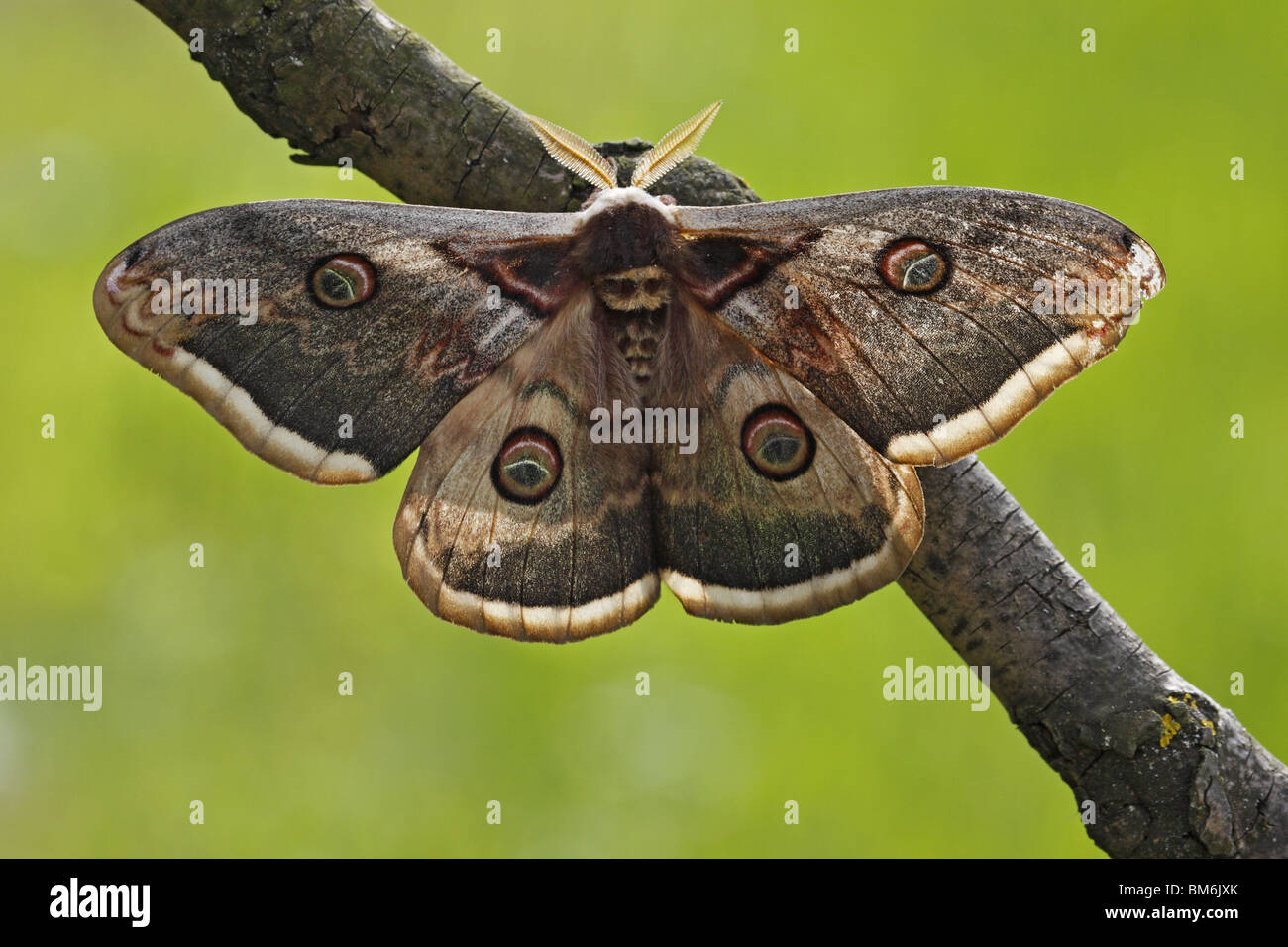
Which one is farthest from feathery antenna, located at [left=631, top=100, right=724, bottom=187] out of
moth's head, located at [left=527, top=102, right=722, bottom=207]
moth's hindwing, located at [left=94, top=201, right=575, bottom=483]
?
moth's hindwing, located at [left=94, top=201, right=575, bottom=483]

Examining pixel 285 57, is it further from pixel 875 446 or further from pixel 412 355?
pixel 875 446

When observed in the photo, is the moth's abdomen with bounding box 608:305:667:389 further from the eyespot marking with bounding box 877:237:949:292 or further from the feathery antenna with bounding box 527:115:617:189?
the eyespot marking with bounding box 877:237:949:292

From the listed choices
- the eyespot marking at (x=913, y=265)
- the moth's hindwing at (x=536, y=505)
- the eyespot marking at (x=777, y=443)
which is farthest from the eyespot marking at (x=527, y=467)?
the eyespot marking at (x=913, y=265)

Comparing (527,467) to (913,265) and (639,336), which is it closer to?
(639,336)

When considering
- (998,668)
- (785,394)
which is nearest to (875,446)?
(785,394)

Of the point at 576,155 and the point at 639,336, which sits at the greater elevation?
the point at 576,155

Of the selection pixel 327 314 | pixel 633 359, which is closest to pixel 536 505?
pixel 633 359

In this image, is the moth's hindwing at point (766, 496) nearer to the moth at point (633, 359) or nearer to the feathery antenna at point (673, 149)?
the moth at point (633, 359)

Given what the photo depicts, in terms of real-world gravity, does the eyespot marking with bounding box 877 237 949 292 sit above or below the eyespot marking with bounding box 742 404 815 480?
above
